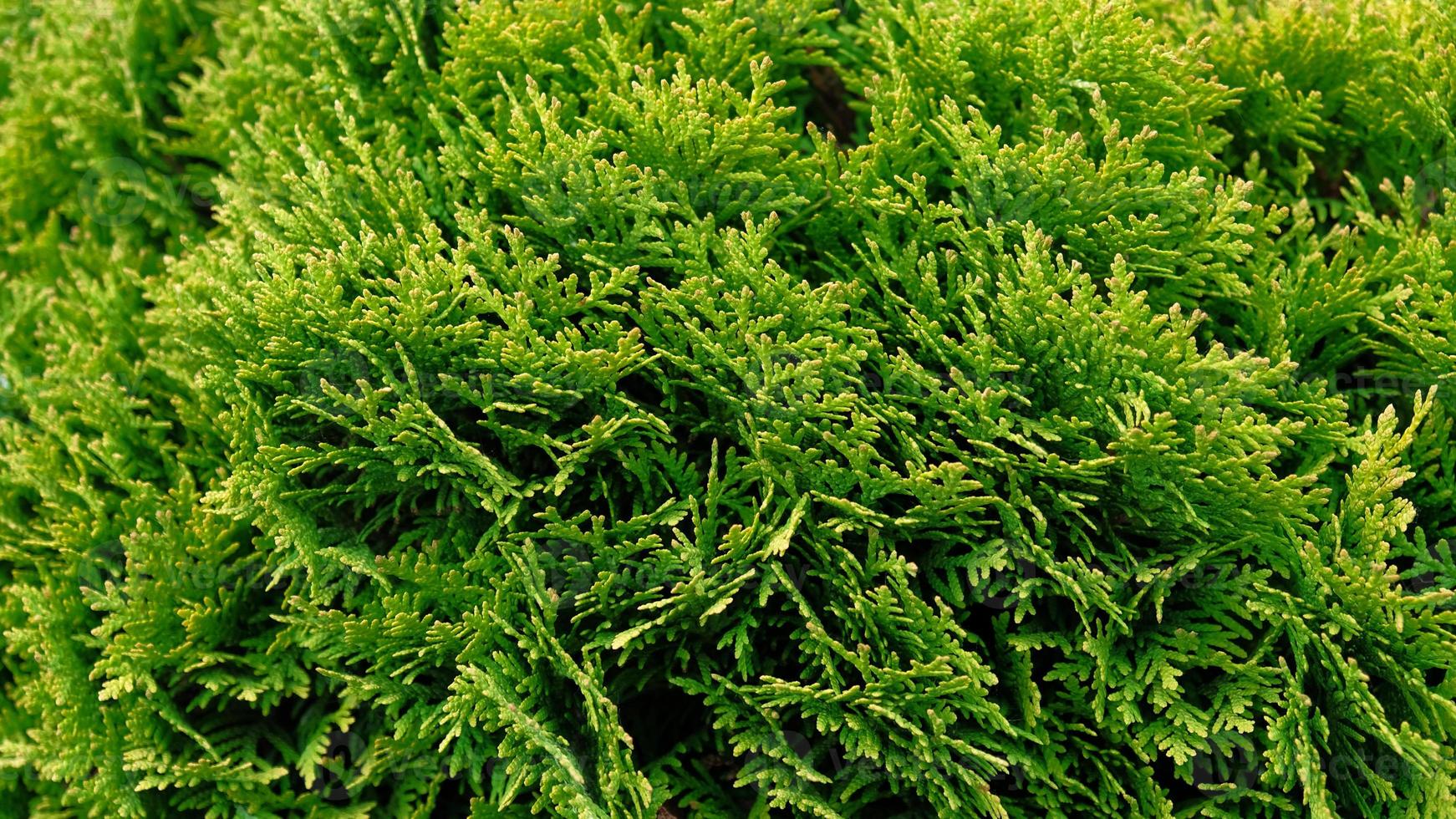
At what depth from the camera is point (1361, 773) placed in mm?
3424

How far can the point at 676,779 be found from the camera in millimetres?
3744

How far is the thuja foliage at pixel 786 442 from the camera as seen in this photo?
132 inches

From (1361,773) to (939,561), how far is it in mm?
1551

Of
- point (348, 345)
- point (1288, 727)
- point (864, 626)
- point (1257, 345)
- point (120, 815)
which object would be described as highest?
point (348, 345)

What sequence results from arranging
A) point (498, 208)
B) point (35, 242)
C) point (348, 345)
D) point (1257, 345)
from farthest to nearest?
1. point (35, 242)
2. point (498, 208)
3. point (1257, 345)
4. point (348, 345)

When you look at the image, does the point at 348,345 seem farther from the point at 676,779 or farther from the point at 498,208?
the point at 676,779

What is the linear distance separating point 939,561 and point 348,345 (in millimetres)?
2161

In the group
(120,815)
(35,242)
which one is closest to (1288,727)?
(120,815)

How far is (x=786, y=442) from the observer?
343 centimetres

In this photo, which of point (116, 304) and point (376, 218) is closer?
point (376, 218)

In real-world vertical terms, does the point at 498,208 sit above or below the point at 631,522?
above

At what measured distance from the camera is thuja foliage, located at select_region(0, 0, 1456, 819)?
11.0 ft

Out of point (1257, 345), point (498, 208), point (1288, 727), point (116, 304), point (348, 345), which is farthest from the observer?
point (116, 304)

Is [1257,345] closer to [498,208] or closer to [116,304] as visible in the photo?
[498,208]
